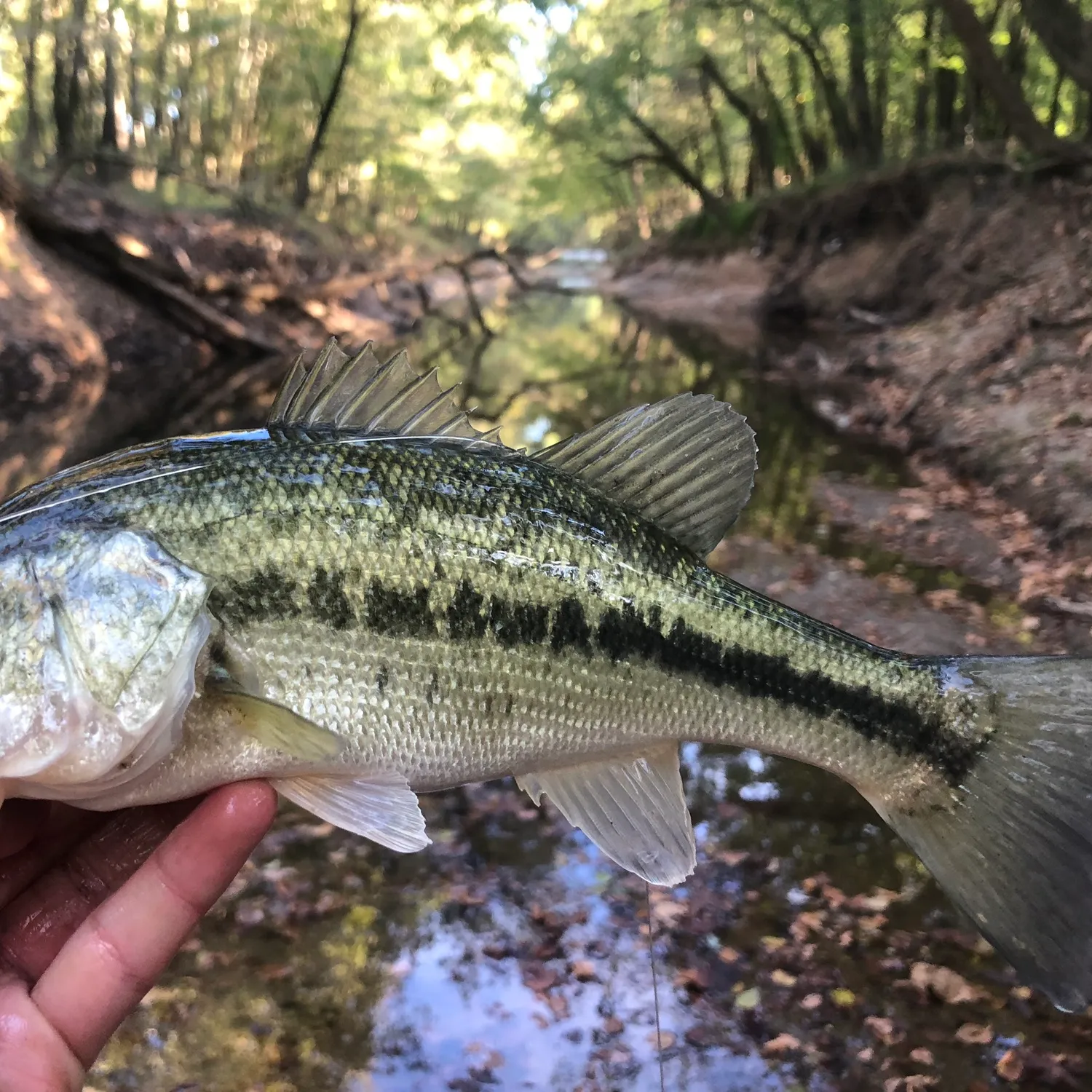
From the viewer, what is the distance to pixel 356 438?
6.23ft

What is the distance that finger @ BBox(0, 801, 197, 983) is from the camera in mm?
1919

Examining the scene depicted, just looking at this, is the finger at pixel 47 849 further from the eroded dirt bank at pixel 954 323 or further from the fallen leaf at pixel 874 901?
the eroded dirt bank at pixel 954 323

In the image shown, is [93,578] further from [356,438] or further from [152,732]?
[356,438]

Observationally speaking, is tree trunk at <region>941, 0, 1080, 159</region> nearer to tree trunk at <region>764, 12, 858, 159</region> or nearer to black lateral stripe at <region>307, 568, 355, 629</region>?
tree trunk at <region>764, 12, 858, 159</region>

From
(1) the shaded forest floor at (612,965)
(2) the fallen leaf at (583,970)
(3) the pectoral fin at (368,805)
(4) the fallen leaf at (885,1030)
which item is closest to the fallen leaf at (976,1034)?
(1) the shaded forest floor at (612,965)

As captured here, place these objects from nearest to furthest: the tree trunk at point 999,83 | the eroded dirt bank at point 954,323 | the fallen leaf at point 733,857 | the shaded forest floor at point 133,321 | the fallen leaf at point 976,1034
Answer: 1. the fallen leaf at point 976,1034
2. the fallen leaf at point 733,857
3. the eroded dirt bank at point 954,323
4. the shaded forest floor at point 133,321
5. the tree trunk at point 999,83

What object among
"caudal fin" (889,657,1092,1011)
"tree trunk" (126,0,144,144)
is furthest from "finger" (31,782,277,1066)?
"tree trunk" (126,0,144,144)

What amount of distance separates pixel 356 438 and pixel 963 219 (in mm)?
17338

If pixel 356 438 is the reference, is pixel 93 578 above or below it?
below

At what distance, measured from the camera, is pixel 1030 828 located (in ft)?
6.28

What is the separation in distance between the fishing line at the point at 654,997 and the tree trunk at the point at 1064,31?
12231 mm

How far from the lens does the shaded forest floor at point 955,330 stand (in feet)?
24.9

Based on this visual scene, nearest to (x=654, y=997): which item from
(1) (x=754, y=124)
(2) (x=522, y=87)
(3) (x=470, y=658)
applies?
(3) (x=470, y=658)

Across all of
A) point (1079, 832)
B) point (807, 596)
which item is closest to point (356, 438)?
point (1079, 832)
